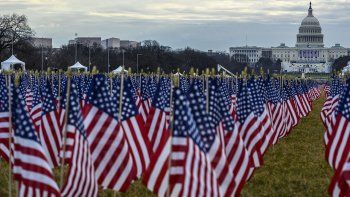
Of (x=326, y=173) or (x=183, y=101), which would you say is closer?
(x=183, y=101)

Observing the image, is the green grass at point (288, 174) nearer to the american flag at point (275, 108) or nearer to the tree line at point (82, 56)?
the american flag at point (275, 108)

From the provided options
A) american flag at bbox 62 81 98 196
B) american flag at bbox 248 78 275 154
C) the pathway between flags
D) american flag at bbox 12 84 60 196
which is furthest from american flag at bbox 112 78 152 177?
american flag at bbox 248 78 275 154

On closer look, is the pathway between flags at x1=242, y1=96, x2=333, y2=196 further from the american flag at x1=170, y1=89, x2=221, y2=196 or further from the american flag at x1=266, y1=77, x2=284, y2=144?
the american flag at x1=170, y1=89, x2=221, y2=196

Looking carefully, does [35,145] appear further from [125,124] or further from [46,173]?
[125,124]

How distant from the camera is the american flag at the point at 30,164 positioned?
356 inches

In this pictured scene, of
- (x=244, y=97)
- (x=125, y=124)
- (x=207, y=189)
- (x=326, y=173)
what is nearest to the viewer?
(x=207, y=189)

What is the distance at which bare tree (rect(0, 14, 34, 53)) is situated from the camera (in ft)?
276

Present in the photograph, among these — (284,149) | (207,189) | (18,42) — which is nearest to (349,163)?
(207,189)

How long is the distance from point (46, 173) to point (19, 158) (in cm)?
40

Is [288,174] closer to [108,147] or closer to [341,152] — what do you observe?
[341,152]

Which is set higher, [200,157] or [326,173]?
[200,157]

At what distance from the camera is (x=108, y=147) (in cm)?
1075

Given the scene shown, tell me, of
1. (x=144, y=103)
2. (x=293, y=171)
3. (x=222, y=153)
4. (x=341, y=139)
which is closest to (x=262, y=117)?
(x=293, y=171)

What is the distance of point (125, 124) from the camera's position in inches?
478
